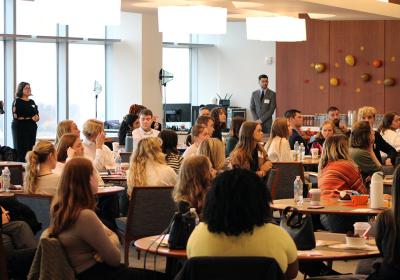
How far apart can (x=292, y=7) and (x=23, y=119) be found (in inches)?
193

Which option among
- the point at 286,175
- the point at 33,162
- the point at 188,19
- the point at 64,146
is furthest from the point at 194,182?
the point at 188,19

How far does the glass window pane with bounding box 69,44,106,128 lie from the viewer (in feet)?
64.7

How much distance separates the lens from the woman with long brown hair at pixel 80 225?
479 cm

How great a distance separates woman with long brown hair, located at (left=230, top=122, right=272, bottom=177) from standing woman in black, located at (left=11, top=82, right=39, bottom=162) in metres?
6.11

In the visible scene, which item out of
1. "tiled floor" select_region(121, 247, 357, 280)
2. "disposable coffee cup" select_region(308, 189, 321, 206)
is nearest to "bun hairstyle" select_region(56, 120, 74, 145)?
"tiled floor" select_region(121, 247, 357, 280)

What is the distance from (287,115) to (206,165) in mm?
7441

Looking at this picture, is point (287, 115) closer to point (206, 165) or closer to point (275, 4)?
point (275, 4)

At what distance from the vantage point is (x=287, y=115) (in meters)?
13.2

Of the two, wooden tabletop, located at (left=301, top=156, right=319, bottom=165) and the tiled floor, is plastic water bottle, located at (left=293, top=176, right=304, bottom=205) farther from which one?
wooden tabletop, located at (left=301, top=156, right=319, bottom=165)

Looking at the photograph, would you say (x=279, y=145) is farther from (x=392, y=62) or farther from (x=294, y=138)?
(x=392, y=62)

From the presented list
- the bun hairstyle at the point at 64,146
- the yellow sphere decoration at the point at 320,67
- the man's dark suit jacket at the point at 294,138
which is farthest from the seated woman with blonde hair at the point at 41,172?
the yellow sphere decoration at the point at 320,67

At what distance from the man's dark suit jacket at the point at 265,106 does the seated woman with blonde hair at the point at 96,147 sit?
8.48 metres

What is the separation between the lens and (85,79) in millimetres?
19938

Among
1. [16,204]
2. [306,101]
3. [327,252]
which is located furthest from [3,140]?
[327,252]
